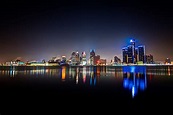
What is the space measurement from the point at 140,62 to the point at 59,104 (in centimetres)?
16788

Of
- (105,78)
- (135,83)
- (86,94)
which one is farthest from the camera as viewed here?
(105,78)

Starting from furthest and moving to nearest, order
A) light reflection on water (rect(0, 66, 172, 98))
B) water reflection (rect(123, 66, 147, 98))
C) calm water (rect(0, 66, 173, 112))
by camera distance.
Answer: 1. light reflection on water (rect(0, 66, 172, 98))
2. water reflection (rect(123, 66, 147, 98))
3. calm water (rect(0, 66, 173, 112))

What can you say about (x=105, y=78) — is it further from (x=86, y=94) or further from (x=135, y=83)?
(x=86, y=94)

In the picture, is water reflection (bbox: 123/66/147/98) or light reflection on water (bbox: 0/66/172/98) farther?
light reflection on water (bbox: 0/66/172/98)

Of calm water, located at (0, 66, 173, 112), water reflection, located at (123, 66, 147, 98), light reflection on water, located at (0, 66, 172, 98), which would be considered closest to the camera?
calm water, located at (0, 66, 173, 112)

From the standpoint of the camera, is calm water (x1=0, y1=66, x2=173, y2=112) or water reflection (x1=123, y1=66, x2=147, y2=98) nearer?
calm water (x1=0, y1=66, x2=173, y2=112)

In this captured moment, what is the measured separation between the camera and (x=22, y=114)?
36.7ft

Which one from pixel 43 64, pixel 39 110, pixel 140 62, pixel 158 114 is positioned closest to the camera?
pixel 158 114

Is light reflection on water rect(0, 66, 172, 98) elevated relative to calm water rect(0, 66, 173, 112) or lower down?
lower down

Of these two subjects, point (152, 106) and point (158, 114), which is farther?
point (152, 106)

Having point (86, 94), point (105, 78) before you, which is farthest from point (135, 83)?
point (86, 94)

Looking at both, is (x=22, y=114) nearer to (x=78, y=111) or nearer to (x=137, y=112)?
(x=78, y=111)

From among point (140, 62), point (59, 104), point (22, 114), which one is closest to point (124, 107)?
point (59, 104)

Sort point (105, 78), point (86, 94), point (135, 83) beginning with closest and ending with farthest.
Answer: point (86, 94), point (135, 83), point (105, 78)
